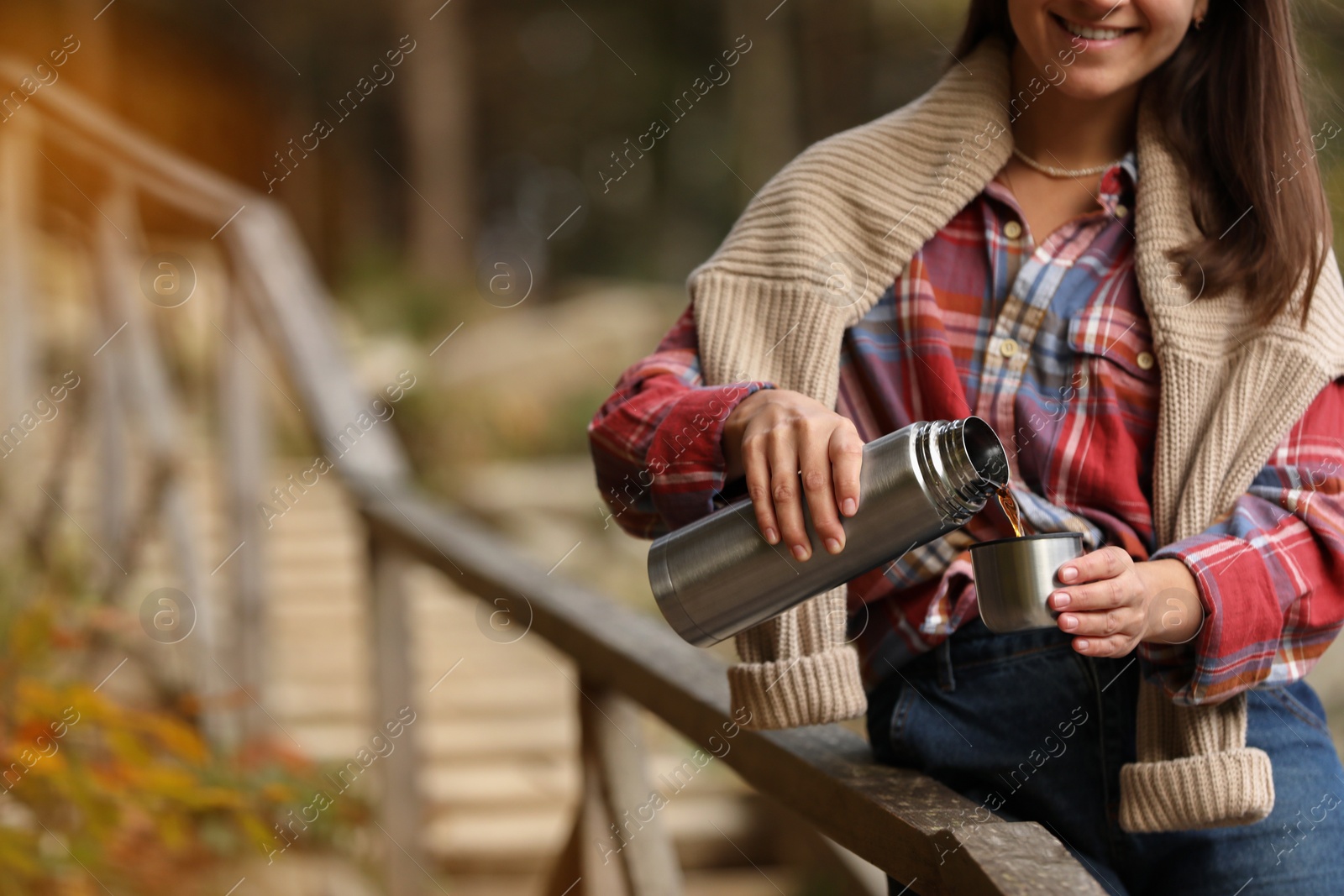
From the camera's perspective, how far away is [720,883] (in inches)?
145

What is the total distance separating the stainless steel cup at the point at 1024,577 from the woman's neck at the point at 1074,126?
466 millimetres

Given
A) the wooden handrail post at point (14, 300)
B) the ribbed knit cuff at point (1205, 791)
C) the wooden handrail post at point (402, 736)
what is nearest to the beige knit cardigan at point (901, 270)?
the ribbed knit cuff at point (1205, 791)

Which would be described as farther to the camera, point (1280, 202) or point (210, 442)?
point (210, 442)

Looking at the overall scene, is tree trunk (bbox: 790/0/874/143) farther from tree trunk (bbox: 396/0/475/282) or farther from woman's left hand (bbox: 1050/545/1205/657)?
woman's left hand (bbox: 1050/545/1205/657)

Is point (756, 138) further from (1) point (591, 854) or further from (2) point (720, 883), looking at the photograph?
(1) point (591, 854)

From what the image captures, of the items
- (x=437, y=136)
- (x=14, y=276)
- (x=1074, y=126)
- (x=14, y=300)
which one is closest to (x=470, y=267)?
(x=437, y=136)

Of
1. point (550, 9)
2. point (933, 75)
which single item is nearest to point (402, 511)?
point (933, 75)

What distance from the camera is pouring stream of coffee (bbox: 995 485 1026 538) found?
976 millimetres

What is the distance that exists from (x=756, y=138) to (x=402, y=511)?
30.3ft

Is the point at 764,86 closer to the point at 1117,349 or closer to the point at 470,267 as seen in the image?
the point at 470,267

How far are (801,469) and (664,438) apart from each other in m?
0.16

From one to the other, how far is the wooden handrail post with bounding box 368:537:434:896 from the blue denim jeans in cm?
223

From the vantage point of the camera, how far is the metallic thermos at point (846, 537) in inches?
35.4

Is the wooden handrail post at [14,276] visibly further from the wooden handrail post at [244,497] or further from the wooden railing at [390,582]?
the wooden handrail post at [244,497]
